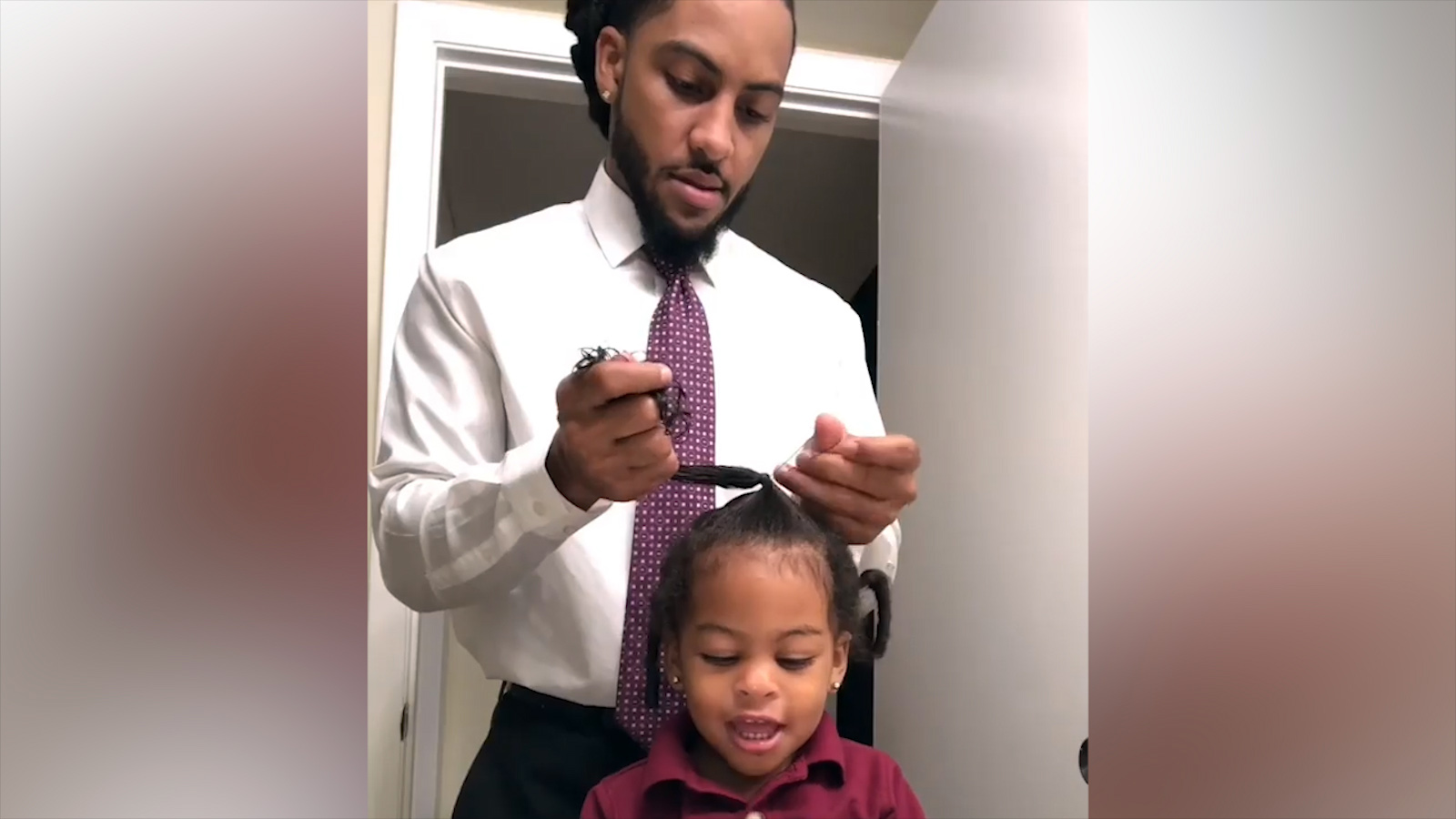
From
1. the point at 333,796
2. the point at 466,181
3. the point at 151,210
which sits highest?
the point at 466,181

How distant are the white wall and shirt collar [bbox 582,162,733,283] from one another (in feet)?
2.26

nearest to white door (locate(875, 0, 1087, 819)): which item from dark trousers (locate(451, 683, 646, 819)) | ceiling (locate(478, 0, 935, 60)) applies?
ceiling (locate(478, 0, 935, 60))

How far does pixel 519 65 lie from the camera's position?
123 centimetres

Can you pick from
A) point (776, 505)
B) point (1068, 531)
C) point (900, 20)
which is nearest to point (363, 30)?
point (776, 505)

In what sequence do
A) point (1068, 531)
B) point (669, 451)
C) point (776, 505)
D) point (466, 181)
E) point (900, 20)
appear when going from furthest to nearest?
1. point (466, 181)
2. point (900, 20)
3. point (1068, 531)
4. point (776, 505)
5. point (669, 451)

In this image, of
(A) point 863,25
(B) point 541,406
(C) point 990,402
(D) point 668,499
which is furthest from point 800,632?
(A) point 863,25

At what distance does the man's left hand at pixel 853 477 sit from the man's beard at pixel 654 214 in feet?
0.76

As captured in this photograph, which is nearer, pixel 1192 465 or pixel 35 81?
pixel 35 81

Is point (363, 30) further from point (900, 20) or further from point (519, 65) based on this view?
point (900, 20)

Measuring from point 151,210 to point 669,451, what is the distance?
1.03ft

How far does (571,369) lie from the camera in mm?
721

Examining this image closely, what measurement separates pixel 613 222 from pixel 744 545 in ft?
1.07

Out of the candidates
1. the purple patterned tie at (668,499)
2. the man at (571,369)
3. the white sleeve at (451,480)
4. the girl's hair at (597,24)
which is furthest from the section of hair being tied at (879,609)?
the girl's hair at (597,24)

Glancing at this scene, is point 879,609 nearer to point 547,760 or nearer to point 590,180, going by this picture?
point 547,760
